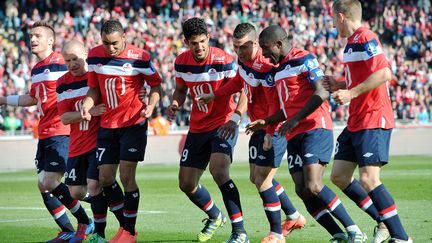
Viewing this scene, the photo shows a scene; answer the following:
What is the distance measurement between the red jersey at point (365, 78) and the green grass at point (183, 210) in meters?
1.67

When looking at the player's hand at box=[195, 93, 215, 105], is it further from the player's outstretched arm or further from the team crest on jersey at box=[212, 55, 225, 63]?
the player's outstretched arm

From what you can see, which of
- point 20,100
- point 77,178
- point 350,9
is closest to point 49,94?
point 20,100

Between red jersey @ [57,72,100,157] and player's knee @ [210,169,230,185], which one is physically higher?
red jersey @ [57,72,100,157]

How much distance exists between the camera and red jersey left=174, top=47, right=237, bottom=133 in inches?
440

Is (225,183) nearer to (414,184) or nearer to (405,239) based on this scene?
(405,239)

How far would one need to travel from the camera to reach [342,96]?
28.5 ft

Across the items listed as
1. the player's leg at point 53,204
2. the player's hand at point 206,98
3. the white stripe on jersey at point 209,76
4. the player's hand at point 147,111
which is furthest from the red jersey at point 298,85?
the player's leg at point 53,204

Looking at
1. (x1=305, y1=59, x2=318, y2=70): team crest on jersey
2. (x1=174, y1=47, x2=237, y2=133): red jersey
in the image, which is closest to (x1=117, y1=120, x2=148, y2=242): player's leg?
(x1=174, y1=47, x2=237, y2=133): red jersey

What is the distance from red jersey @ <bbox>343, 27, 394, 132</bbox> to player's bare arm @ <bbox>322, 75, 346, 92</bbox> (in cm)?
11

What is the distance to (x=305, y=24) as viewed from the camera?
39.9 m

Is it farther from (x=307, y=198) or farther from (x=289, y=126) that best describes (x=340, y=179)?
(x=289, y=126)

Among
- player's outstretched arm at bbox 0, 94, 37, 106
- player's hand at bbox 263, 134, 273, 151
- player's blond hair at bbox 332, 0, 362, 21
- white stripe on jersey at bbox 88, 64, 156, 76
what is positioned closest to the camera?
player's blond hair at bbox 332, 0, 362, 21

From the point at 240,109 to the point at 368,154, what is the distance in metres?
1.99

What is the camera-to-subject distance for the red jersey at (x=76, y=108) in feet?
36.7
